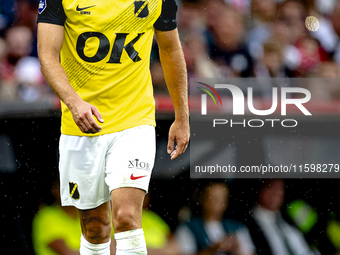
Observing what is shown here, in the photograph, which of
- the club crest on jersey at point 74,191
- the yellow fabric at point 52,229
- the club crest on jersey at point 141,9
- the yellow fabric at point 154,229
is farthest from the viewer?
the yellow fabric at point 154,229

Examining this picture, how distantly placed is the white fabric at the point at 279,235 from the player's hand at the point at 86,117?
7.29ft

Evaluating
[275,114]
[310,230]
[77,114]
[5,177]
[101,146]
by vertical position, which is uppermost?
[77,114]

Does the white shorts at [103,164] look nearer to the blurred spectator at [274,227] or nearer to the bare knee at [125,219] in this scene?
the bare knee at [125,219]

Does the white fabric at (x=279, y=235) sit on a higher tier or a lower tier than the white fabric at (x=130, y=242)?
lower

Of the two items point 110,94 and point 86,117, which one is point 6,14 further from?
point 86,117

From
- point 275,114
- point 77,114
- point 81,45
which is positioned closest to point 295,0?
point 275,114

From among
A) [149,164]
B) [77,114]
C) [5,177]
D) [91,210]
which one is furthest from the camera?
[5,177]

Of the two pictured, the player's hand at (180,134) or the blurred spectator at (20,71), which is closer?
the player's hand at (180,134)

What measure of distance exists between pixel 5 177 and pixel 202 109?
1693mm

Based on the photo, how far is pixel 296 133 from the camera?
3742mm

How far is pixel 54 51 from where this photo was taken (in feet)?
7.32

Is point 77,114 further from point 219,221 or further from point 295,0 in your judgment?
point 295,0

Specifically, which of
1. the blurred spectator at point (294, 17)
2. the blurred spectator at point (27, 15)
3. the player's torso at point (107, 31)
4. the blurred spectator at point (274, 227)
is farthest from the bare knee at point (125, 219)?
the blurred spectator at point (294, 17)

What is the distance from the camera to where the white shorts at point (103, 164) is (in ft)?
7.38
